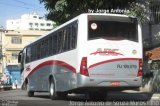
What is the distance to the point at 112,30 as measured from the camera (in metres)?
18.2

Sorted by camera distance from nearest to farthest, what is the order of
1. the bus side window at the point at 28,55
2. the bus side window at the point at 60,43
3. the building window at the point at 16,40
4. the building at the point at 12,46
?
1. the bus side window at the point at 60,43
2. the bus side window at the point at 28,55
3. the building at the point at 12,46
4. the building window at the point at 16,40

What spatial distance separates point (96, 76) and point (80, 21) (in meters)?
2.28

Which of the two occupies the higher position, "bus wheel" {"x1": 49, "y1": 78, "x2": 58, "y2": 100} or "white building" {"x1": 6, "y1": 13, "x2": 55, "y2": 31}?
"white building" {"x1": 6, "y1": 13, "x2": 55, "y2": 31}

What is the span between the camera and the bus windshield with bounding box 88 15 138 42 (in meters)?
17.9

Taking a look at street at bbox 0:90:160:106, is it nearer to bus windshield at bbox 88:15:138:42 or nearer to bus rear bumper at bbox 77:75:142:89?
bus rear bumper at bbox 77:75:142:89

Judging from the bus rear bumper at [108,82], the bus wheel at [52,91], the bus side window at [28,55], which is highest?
the bus side window at [28,55]

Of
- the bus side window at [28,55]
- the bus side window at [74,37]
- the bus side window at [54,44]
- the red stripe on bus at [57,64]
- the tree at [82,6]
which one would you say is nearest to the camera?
the bus side window at [74,37]

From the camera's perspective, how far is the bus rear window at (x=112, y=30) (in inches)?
706

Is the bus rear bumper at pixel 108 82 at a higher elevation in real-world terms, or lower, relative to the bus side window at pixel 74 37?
lower

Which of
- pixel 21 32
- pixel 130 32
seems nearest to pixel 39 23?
pixel 21 32

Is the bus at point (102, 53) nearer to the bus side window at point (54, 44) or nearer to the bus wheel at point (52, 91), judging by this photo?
the bus side window at point (54, 44)

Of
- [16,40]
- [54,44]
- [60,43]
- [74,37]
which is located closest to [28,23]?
[16,40]

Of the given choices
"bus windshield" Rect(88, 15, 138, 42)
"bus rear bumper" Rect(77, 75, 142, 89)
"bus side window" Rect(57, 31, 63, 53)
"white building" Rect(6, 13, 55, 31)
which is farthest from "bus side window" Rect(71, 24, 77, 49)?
"white building" Rect(6, 13, 55, 31)

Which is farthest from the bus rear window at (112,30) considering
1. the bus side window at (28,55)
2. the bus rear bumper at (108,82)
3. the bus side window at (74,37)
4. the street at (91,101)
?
the bus side window at (28,55)
